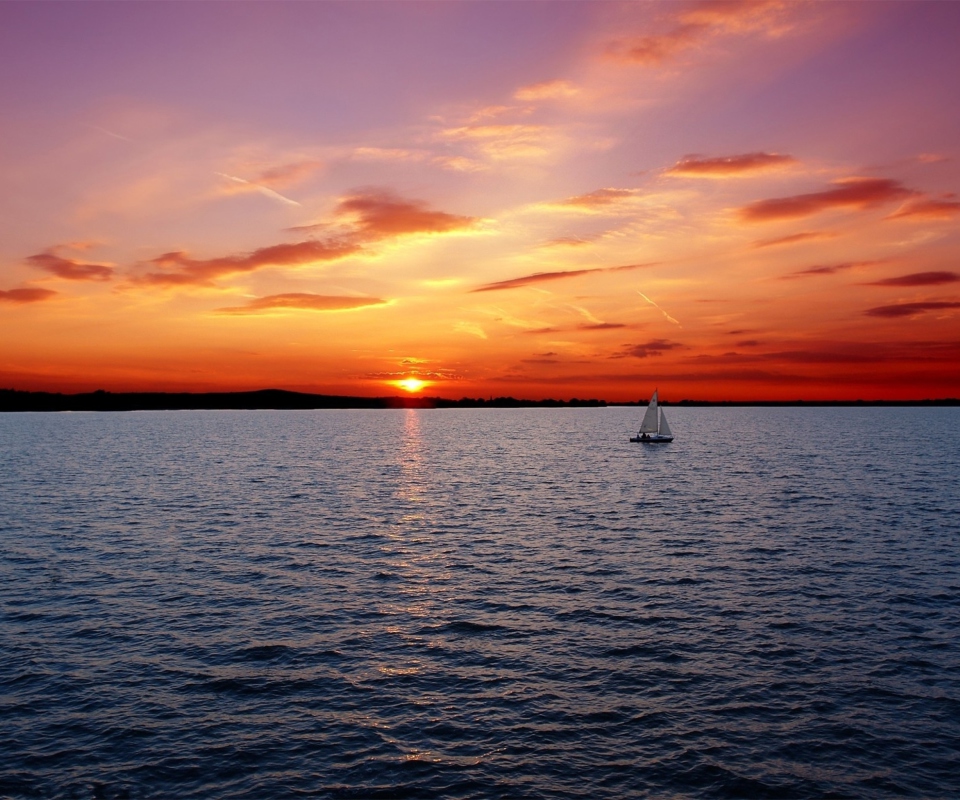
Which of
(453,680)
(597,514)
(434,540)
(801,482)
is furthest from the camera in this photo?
(801,482)

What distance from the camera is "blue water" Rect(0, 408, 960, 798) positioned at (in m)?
22.0

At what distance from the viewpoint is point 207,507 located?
248ft

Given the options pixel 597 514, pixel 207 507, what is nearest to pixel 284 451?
pixel 207 507

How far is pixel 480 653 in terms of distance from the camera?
31484 mm

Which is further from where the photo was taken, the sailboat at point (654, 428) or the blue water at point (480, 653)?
the sailboat at point (654, 428)

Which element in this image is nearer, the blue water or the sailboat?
the blue water

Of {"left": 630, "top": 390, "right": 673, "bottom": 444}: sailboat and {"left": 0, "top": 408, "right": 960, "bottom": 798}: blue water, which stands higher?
{"left": 630, "top": 390, "right": 673, "bottom": 444}: sailboat

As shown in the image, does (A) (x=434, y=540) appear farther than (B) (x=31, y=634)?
Yes

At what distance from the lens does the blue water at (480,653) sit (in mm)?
21953

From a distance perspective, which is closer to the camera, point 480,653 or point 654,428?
point 480,653

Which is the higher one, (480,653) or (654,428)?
(654,428)

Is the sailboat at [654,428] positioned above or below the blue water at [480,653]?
above

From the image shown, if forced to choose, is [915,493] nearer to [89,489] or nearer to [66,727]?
[66,727]

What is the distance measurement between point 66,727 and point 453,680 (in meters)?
14.6
